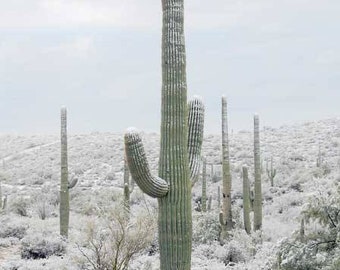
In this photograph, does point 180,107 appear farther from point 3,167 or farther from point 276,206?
point 3,167

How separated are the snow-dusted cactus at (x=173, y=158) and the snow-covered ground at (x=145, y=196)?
85.6 inches

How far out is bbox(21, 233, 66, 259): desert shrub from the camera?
16.7 m

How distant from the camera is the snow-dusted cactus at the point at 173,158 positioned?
896 centimetres

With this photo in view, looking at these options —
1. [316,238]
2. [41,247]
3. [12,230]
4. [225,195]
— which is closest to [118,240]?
[316,238]

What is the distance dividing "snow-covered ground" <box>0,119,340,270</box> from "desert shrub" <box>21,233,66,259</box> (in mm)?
125

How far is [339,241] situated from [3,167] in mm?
36562

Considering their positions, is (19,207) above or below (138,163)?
below

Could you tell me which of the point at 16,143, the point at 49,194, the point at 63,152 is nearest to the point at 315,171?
the point at 49,194

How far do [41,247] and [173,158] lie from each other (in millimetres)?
8780

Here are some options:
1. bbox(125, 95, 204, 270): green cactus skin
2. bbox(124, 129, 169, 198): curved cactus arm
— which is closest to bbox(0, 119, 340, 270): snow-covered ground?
bbox(125, 95, 204, 270): green cactus skin

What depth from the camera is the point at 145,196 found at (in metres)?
26.2

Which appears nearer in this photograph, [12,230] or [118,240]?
[118,240]

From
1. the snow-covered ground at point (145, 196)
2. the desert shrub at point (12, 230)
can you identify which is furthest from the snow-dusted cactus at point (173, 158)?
the desert shrub at point (12, 230)

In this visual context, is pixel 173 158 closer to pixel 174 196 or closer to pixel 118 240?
pixel 174 196
